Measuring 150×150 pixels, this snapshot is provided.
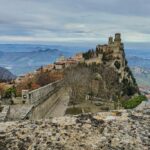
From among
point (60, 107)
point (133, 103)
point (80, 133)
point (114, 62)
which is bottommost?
point (60, 107)

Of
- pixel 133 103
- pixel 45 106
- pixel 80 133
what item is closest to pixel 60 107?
pixel 45 106

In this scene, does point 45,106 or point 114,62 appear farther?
point 114,62

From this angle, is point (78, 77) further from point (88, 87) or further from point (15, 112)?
point (15, 112)

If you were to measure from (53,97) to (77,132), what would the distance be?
129ft

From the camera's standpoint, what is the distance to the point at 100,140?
315cm

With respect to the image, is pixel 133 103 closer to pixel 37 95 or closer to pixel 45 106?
pixel 45 106

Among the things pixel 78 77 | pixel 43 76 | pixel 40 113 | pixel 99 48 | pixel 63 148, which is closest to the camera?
pixel 63 148

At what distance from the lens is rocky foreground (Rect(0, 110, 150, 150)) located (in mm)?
3086

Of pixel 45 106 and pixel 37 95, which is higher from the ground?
pixel 37 95

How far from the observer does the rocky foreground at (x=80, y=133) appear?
309 centimetres

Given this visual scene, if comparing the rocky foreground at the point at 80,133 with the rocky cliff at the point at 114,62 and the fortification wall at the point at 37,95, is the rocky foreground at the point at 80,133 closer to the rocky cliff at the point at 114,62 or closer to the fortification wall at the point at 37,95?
the fortification wall at the point at 37,95

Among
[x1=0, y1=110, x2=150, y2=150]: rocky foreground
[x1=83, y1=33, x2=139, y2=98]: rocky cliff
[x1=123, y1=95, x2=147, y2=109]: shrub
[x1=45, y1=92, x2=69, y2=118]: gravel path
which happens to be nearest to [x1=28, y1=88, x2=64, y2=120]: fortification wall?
[x1=45, y1=92, x2=69, y2=118]: gravel path

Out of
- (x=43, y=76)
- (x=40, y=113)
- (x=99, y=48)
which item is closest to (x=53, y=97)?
(x=40, y=113)

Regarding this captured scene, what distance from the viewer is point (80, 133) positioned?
10.5 feet
